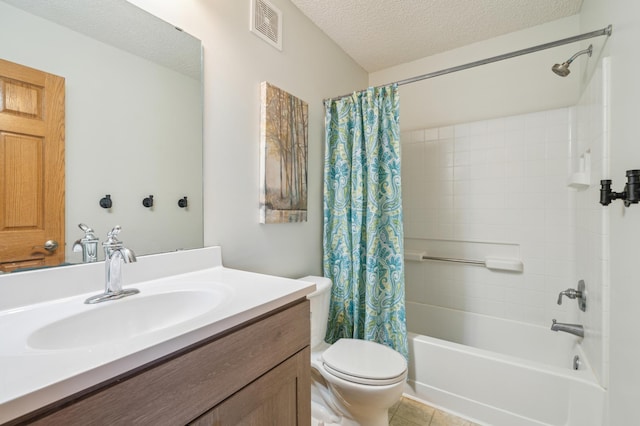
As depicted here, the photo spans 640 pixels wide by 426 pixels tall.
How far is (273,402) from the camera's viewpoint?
780 millimetres

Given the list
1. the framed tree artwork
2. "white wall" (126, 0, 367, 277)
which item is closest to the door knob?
"white wall" (126, 0, 367, 277)

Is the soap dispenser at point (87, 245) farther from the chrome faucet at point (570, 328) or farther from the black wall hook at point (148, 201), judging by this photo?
the chrome faucet at point (570, 328)

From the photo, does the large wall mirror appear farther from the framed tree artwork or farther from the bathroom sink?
the framed tree artwork

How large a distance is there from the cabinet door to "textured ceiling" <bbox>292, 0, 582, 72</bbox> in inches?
77.9

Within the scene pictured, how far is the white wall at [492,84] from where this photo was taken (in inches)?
75.6

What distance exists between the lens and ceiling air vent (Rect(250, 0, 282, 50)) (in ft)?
4.85

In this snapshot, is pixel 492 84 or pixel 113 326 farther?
pixel 492 84

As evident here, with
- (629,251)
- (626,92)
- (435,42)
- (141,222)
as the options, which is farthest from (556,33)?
(141,222)

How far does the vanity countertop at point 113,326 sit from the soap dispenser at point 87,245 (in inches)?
1.2

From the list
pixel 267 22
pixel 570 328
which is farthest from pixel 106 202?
pixel 570 328

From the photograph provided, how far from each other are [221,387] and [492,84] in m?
2.56

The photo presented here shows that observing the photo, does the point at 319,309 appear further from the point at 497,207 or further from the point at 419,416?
the point at 497,207

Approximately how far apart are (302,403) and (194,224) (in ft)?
2.62

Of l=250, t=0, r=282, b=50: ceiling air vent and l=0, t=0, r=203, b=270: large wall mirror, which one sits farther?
l=250, t=0, r=282, b=50: ceiling air vent
